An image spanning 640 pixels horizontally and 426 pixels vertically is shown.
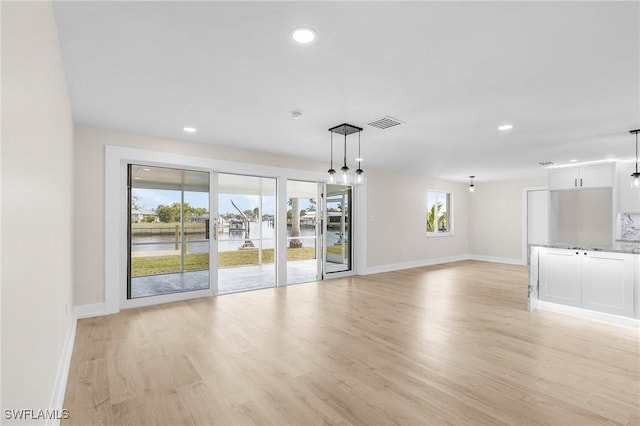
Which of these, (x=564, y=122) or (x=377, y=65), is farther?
(x=564, y=122)

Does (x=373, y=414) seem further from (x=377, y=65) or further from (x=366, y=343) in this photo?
(x=377, y=65)

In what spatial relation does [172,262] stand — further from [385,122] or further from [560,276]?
[560,276]

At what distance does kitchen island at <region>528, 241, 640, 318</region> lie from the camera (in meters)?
3.80

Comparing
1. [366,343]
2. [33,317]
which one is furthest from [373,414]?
[33,317]

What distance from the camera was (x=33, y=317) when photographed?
1414 mm

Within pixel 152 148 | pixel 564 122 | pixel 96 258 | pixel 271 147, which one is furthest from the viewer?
pixel 271 147

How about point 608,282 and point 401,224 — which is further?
point 401,224

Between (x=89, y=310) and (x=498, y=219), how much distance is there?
32.1 feet

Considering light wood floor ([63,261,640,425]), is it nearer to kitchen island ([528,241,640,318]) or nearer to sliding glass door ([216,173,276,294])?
kitchen island ([528,241,640,318])

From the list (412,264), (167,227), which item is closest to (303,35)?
(167,227)

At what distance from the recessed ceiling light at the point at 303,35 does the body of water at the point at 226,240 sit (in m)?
3.86

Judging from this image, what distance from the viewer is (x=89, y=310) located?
161 inches

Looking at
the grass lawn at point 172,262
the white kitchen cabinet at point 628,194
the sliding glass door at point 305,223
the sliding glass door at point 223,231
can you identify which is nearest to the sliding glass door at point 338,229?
the sliding glass door at point 223,231

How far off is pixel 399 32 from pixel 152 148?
3.90 meters
